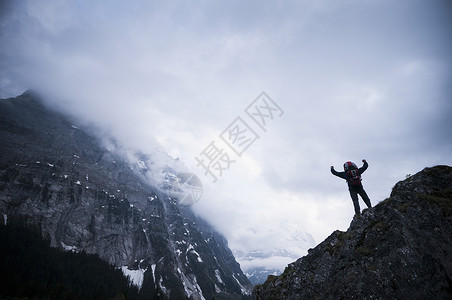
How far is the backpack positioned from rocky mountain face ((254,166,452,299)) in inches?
96.4

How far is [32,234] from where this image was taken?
516 feet

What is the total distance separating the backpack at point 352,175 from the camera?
13.1m

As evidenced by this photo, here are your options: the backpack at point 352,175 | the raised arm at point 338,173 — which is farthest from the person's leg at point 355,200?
the raised arm at point 338,173

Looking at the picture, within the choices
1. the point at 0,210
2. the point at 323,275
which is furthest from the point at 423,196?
the point at 0,210

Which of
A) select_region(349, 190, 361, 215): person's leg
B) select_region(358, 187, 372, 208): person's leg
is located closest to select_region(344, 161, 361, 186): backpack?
select_region(358, 187, 372, 208): person's leg

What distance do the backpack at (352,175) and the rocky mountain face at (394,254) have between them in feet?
8.04

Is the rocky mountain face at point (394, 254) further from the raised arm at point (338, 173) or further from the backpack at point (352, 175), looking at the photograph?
the raised arm at point (338, 173)

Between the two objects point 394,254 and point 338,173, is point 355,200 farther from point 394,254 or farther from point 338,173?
point 394,254

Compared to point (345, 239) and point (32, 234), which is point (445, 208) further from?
point (32, 234)

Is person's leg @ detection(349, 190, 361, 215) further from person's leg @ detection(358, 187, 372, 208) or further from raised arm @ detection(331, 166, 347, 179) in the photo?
raised arm @ detection(331, 166, 347, 179)

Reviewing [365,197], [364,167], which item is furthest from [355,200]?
[364,167]

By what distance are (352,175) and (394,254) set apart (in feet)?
19.4

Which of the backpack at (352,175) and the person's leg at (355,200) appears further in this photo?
the backpack at (352,175)

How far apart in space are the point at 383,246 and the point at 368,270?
3.83ft
